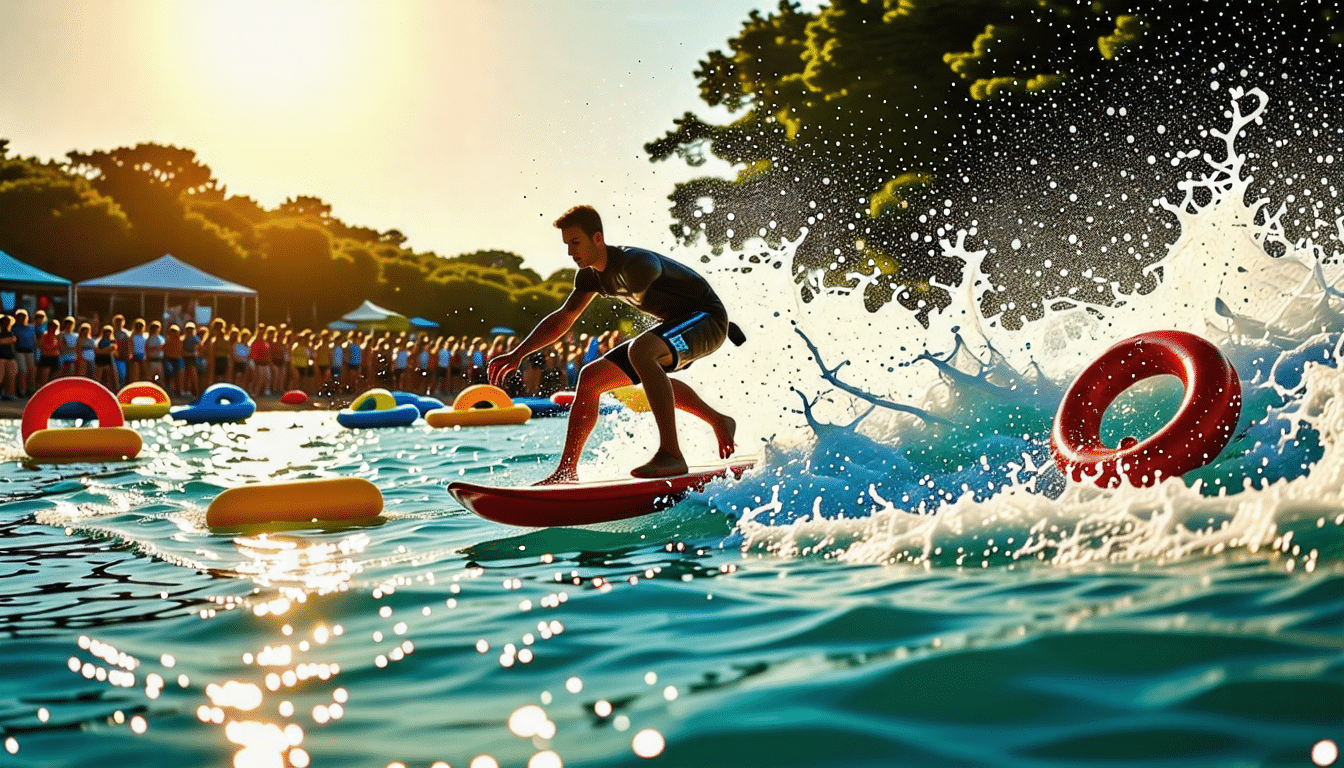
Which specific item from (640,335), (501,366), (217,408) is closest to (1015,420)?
(640,335)

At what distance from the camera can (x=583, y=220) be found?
266 inches

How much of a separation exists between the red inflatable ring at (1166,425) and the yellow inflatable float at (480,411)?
12023 mm

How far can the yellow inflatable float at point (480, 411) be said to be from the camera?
17.0 m

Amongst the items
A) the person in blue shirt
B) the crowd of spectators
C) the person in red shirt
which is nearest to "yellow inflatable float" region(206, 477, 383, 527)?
the crowd of spectators

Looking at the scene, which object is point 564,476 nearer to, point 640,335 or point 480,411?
point 640,335

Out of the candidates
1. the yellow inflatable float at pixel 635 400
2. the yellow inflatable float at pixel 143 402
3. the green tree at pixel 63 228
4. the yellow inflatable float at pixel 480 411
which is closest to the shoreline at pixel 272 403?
the yellow inflatable float at pixel 143 402

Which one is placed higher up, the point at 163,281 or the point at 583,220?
the point at 163,281

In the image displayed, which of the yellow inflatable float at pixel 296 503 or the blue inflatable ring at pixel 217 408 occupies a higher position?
the blue inflatable ring at pixel 217 408

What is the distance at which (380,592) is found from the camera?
486 centimetres

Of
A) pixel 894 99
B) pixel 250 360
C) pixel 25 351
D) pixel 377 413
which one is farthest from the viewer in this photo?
pixel 250 360

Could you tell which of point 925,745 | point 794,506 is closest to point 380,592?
point 794,506

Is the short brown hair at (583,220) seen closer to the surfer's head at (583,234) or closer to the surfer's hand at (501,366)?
the surfer's head at (583,234)

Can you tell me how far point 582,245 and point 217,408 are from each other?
13.2m

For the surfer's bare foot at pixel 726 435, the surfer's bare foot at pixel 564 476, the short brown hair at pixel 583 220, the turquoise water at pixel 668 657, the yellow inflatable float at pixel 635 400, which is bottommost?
the turquoise water at pixel 668 657
